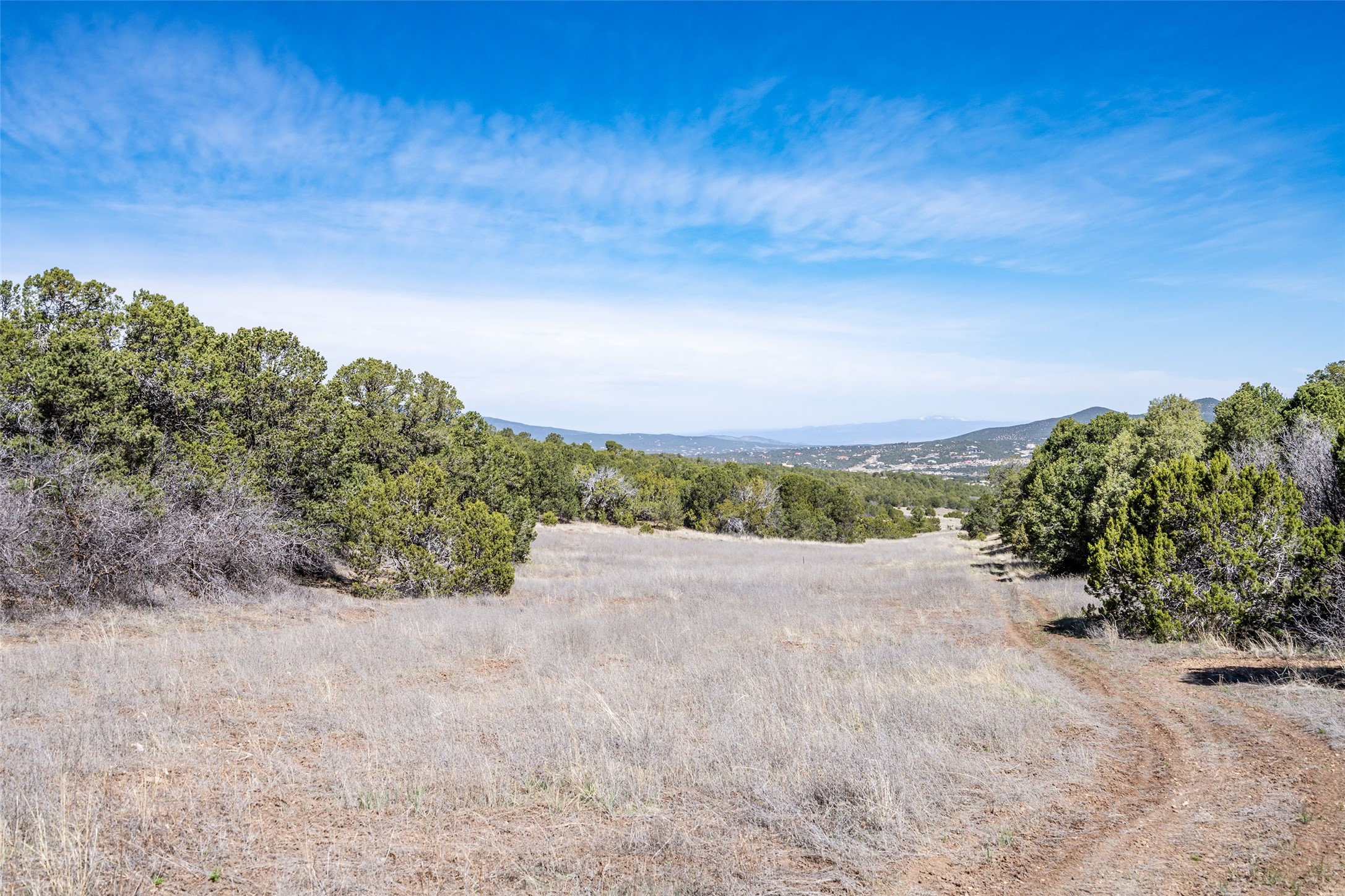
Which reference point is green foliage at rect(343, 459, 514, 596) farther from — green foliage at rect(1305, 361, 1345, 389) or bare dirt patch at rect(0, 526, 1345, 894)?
green foliage at rect(1305, 361, 1345, 389)

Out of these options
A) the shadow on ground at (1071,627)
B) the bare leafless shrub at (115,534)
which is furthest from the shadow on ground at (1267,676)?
the bare leafless shrub at (115,534)

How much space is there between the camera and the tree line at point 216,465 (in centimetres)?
1269

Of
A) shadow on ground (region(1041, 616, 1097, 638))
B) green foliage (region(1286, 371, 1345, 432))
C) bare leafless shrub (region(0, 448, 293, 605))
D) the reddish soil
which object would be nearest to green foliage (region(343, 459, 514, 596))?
bare leafless shrub (region(0, 448, 293, 605))

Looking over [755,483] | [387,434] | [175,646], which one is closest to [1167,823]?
[175,646]

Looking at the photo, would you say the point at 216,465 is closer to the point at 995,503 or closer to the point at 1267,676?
the point at 1267,676

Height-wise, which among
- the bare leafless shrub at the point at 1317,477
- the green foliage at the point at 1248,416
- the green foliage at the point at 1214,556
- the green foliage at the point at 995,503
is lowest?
the green foliage at the point at 995,503

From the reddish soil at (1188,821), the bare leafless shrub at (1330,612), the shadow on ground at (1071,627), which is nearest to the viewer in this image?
the reddish soil at (1188,821)

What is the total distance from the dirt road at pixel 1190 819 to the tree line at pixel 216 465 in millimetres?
14376

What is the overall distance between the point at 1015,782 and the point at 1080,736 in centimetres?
176

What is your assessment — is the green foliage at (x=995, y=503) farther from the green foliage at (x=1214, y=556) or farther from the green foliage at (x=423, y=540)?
the green foliage at (x=423, y=540)

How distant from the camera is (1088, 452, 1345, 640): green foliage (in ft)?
34.5

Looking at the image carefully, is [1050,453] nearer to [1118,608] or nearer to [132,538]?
[1118,608]

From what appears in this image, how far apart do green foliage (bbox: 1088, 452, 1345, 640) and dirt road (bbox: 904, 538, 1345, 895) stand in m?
3.55

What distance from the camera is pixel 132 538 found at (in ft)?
43.2
